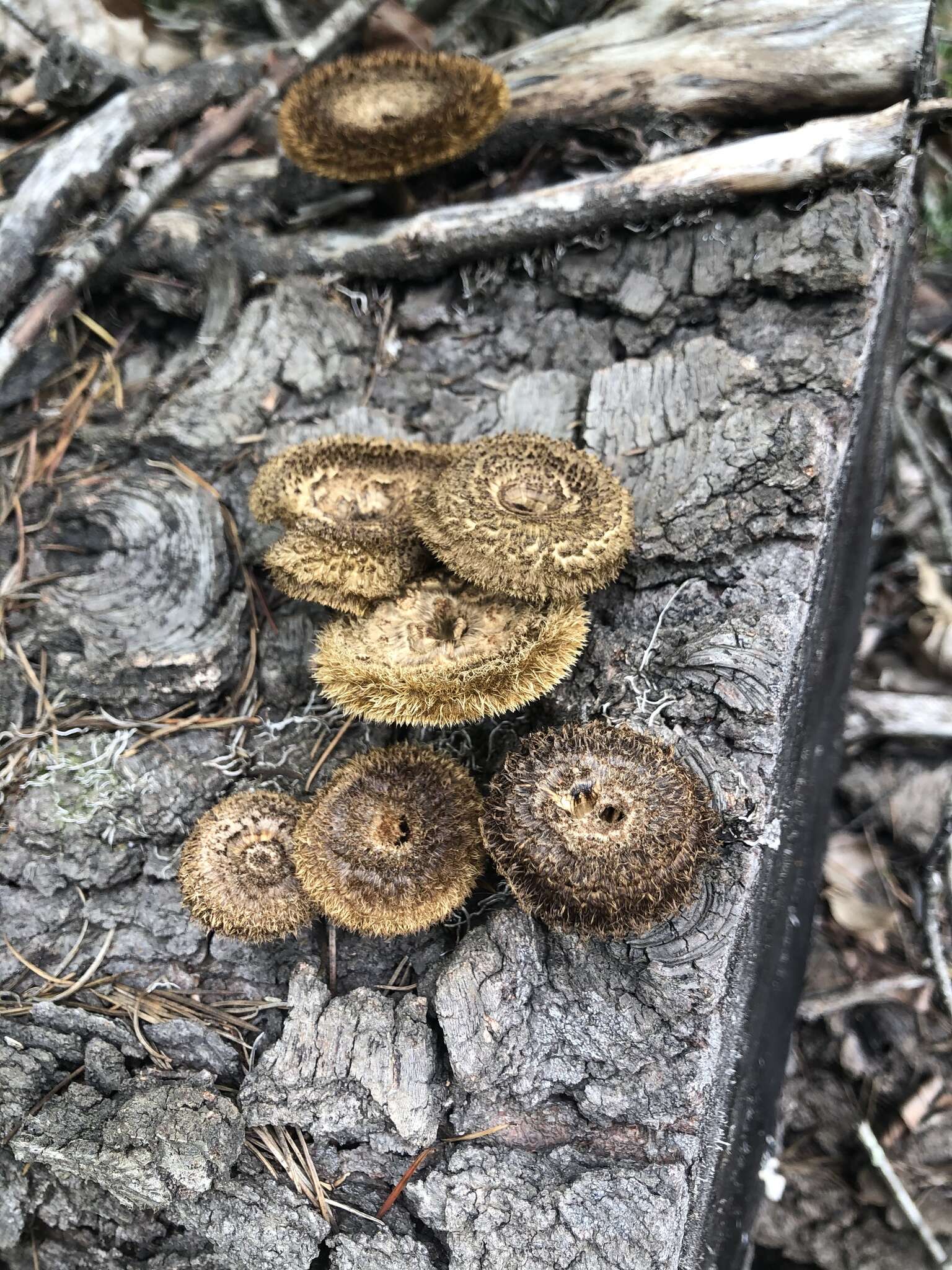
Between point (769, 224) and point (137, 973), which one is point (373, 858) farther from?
point (769, 224)

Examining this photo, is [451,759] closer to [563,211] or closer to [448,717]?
[448,717]

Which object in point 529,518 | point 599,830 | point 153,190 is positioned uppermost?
point 153,190

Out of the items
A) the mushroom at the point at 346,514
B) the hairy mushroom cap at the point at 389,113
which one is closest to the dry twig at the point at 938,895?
the mushroom at the point at 346,514

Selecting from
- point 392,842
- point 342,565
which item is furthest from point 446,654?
point 392,842

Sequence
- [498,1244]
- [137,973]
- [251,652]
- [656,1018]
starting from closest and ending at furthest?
[498,1244] < [656,1018] < [137,973] < [251,652]

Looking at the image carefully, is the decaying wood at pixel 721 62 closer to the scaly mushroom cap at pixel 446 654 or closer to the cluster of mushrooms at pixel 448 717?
the cluster of mushrooms at pixel 448 717

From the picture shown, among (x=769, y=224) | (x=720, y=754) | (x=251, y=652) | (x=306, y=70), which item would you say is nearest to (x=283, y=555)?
(x=251, y=652)
